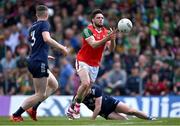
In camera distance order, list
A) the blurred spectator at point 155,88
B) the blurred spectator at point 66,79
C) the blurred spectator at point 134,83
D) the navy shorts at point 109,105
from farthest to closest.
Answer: the blurred spectator at point 66,79 → the blurred spectator at point 134,83 → the blurred spectator at point 155,88 → the navy shorts at point 109,105

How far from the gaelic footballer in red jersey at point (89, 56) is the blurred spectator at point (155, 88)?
7394 millimetres

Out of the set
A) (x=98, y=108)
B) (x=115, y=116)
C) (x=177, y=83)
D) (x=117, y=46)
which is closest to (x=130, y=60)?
(x=117, y=46)

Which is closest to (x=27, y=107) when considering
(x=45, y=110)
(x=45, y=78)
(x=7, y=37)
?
(x=45, y=78)

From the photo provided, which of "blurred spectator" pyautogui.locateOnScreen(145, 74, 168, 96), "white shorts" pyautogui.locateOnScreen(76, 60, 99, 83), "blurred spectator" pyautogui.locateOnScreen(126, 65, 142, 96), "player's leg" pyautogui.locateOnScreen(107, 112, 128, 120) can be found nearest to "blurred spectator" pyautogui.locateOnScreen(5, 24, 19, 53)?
"blurred spectator" pyautogui.locateOnScreen(126, 65, 142, 96)

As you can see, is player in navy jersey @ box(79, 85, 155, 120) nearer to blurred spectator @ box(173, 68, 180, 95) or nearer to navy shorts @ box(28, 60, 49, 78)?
navy shorts @ box(28, 60, 49, 78)

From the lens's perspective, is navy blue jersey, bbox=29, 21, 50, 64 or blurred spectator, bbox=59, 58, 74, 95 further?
blurred spectator, bbox=59, 58, 74, 95

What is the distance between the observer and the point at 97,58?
19297 mm

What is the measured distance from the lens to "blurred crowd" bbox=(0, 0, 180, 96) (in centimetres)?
2669

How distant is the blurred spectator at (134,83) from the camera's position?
2660cm

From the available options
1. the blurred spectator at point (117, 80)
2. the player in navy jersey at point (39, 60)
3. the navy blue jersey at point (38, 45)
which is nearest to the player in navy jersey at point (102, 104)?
the player in navy jersey at point (39, 60)

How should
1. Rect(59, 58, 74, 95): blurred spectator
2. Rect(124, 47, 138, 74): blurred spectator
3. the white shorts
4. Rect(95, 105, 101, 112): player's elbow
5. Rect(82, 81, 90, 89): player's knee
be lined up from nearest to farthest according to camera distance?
Rect(82, 81, 90, 89): player's knee
Rect(95, 105, 101, 112): player's elbow
the white shorts
Rect(59, 58, 74, 95): blurred spectator
Rect(124, 47, 138, 74): blurred spectator

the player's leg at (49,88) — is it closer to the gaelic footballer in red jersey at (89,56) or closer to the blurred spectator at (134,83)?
the gaelic footballer in red jersey at (89,56)

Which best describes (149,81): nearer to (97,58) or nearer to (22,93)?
(22,93)

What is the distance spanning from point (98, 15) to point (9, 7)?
11.8m
